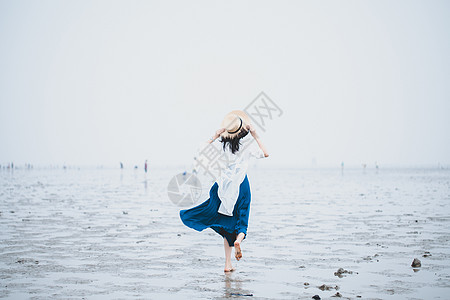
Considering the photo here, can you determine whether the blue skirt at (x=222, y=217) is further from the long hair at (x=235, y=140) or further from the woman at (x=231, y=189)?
the long hair at (x=235, y=140)

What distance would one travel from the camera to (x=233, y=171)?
6398mm

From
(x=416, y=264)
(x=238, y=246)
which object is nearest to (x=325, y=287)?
(x=238, y=246)

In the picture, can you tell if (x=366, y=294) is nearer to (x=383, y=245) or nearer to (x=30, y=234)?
(x=383, y=245)

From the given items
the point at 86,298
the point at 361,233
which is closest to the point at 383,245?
the point at 361,233

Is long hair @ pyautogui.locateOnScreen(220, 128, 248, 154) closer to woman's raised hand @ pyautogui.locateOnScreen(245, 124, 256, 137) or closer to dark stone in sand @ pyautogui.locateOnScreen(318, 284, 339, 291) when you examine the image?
woman's raised hand @ pyautogui.locateOnScreen(245, 124, 256, 137)

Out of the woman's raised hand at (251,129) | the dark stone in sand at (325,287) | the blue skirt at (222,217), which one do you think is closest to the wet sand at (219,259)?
the dark stone in sand at (325,287)

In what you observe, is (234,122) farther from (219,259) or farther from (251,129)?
(219,259)

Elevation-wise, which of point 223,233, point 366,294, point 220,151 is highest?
point 220,151

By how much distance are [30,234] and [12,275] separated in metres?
3.65

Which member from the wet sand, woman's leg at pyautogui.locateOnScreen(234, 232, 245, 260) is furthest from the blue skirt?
the wet sand

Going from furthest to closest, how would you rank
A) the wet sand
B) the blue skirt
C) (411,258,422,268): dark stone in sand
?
the blue skirt, (411,258,422,268): dark stone in sand, the wet sand

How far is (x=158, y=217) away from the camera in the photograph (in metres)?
13.0

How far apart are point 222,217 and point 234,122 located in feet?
4.12

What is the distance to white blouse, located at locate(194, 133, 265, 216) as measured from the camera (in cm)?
632
